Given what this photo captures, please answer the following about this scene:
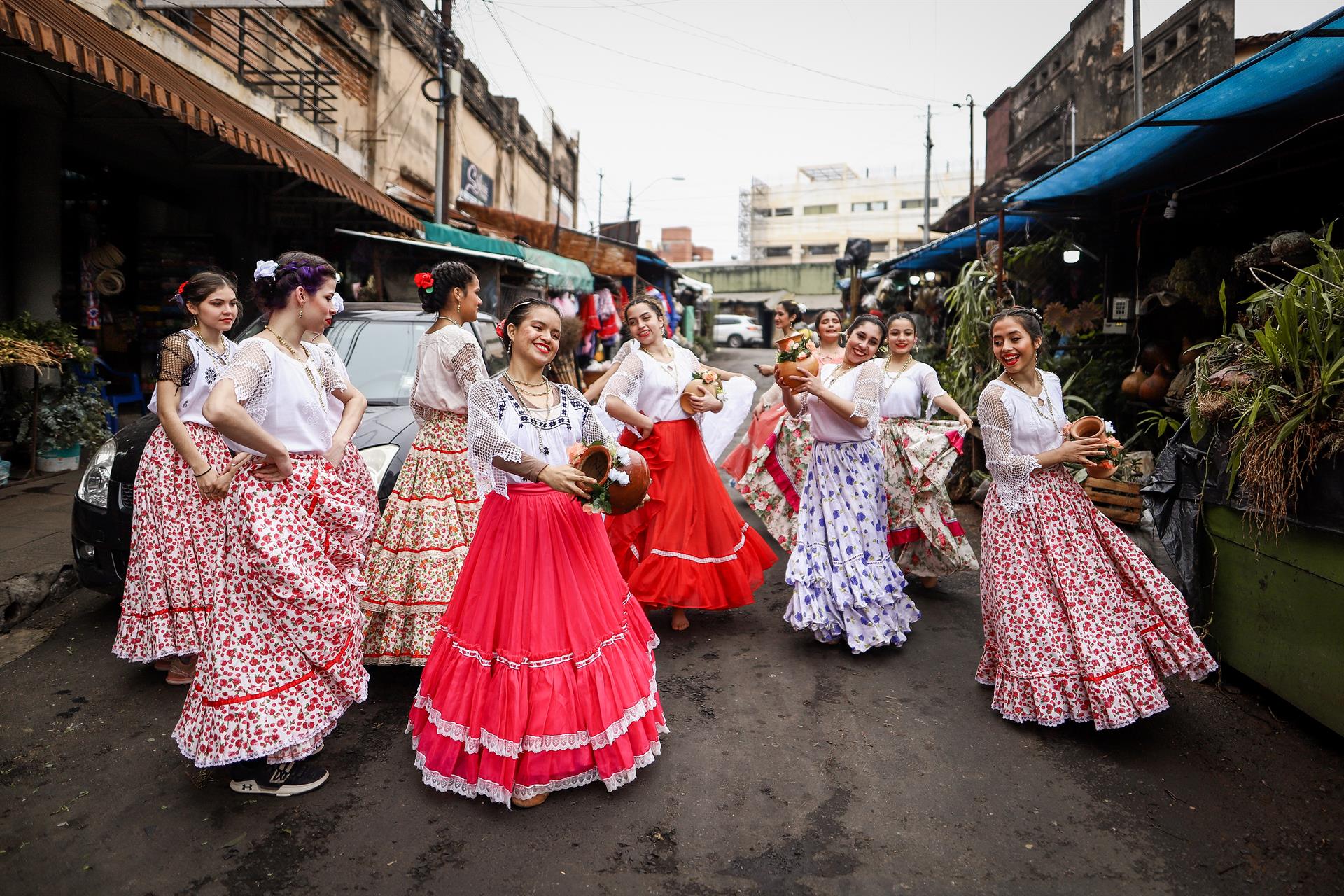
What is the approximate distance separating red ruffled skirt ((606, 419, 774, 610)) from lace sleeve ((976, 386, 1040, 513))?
174cm

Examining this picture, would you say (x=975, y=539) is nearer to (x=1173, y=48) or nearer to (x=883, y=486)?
(x=883, y=486)

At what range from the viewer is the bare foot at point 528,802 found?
9.88ft

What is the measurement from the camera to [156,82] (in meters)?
6.71

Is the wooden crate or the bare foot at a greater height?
the wooden crate

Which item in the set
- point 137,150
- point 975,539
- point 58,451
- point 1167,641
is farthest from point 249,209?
point 1167,641

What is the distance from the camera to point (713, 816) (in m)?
3.01

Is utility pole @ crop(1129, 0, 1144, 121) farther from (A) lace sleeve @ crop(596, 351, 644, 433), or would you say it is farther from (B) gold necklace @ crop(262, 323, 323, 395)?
(B) gold necklace @ crop(262, 323, 323, 395)

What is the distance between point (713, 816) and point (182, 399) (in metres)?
2.99

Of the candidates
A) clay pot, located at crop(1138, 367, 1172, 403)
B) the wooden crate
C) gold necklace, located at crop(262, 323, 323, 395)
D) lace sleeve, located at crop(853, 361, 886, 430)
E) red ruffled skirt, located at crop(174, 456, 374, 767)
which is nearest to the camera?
red ruffled skirt, located at crop(174, 456, 374, 767)

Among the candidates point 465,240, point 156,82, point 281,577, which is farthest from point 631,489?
point 465,240

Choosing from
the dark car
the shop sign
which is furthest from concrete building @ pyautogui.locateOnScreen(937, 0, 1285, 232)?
the shop sign

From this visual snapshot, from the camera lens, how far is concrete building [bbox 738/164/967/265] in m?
58.1

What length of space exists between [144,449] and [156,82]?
3.90 meters

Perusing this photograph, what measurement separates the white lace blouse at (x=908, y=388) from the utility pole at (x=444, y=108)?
10.1 metres
